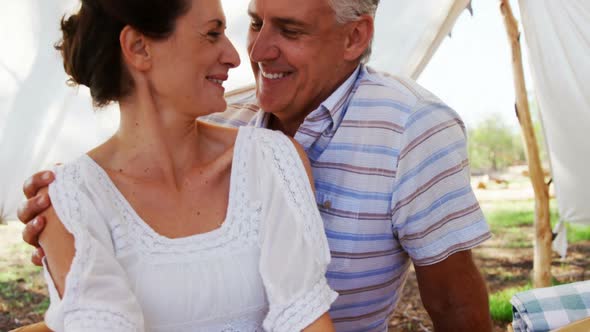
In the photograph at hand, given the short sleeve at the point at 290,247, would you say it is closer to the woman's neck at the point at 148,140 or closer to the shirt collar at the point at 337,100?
the woman's neck at the point at 148,140

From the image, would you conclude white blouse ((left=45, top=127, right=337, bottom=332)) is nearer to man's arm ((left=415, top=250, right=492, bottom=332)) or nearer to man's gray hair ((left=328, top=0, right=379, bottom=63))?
man's arm ((left=415, top=250, right=492, bottom=332))

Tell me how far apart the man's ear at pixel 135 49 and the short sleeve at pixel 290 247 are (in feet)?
1.06

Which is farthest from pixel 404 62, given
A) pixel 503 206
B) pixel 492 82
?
pixel 492 82

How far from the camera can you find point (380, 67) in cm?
411

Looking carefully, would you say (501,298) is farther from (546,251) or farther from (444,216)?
(444,216)

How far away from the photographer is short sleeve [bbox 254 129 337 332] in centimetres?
138

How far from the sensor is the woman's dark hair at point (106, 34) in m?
1.40

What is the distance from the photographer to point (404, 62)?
4.06 metres

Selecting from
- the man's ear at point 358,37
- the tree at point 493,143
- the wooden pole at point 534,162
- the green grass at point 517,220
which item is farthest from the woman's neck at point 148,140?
the tree at point 493,143

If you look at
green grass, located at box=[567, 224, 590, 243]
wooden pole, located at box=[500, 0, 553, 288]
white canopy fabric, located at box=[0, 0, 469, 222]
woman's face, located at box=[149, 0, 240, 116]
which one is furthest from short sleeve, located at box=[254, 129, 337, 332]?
green grass, located at box=[567, 224, 590, 243]

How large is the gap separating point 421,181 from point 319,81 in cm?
46

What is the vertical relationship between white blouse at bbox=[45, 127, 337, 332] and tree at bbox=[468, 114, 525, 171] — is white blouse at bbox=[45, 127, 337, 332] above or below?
below

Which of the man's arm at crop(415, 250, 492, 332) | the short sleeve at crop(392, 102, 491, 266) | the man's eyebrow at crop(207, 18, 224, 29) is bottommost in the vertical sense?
the man's arm at crop(415, 250, 492, 332)

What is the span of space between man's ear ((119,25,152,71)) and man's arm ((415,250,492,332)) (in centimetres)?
90
